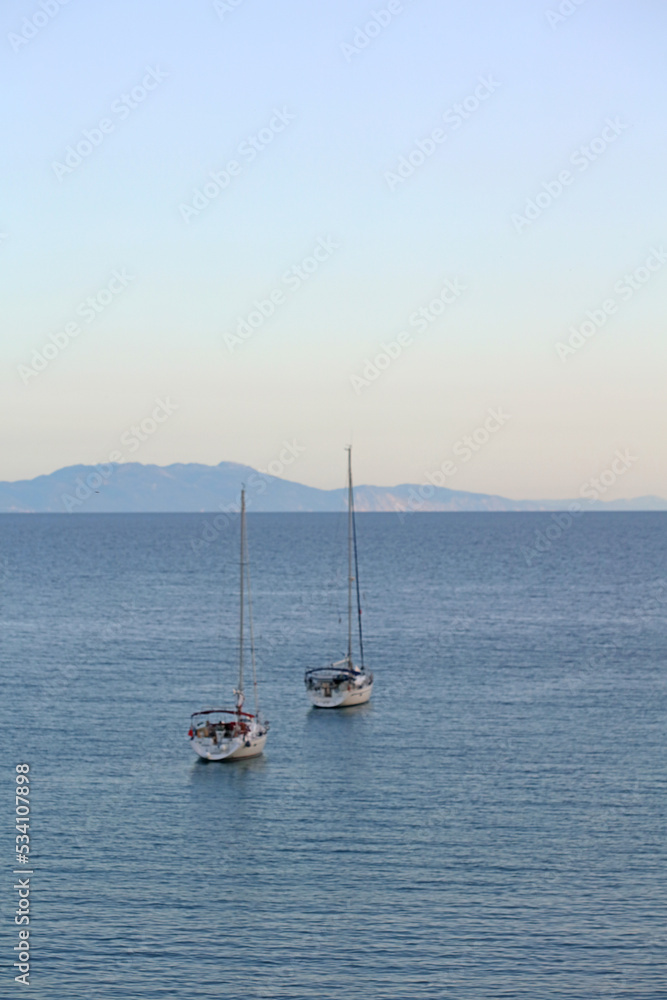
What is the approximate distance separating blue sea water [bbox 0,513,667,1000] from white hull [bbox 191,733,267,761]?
127cm

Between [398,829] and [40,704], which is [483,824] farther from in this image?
[40,704]

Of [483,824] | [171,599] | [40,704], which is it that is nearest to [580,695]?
[483,824]

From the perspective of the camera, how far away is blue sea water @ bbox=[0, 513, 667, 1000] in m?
42.5

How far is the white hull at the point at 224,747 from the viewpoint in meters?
68.1

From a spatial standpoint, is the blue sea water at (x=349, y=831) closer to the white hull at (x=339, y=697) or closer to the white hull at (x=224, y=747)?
the white hull at (x=339, y=697)

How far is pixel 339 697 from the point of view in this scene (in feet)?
280

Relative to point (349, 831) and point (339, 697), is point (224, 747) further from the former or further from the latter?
point (339, 697)

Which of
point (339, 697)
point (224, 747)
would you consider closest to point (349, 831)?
point (224, 747)

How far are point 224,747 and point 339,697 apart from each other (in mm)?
18449

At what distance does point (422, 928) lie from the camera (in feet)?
148

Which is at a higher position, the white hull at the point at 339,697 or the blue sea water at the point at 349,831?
the white hull at the point at 339,697

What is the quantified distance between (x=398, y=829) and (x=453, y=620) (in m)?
80.5

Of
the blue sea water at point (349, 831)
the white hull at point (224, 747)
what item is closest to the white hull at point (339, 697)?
the blue sea water at point (349, 831)

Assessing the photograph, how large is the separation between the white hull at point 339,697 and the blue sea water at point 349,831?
3.40ft
